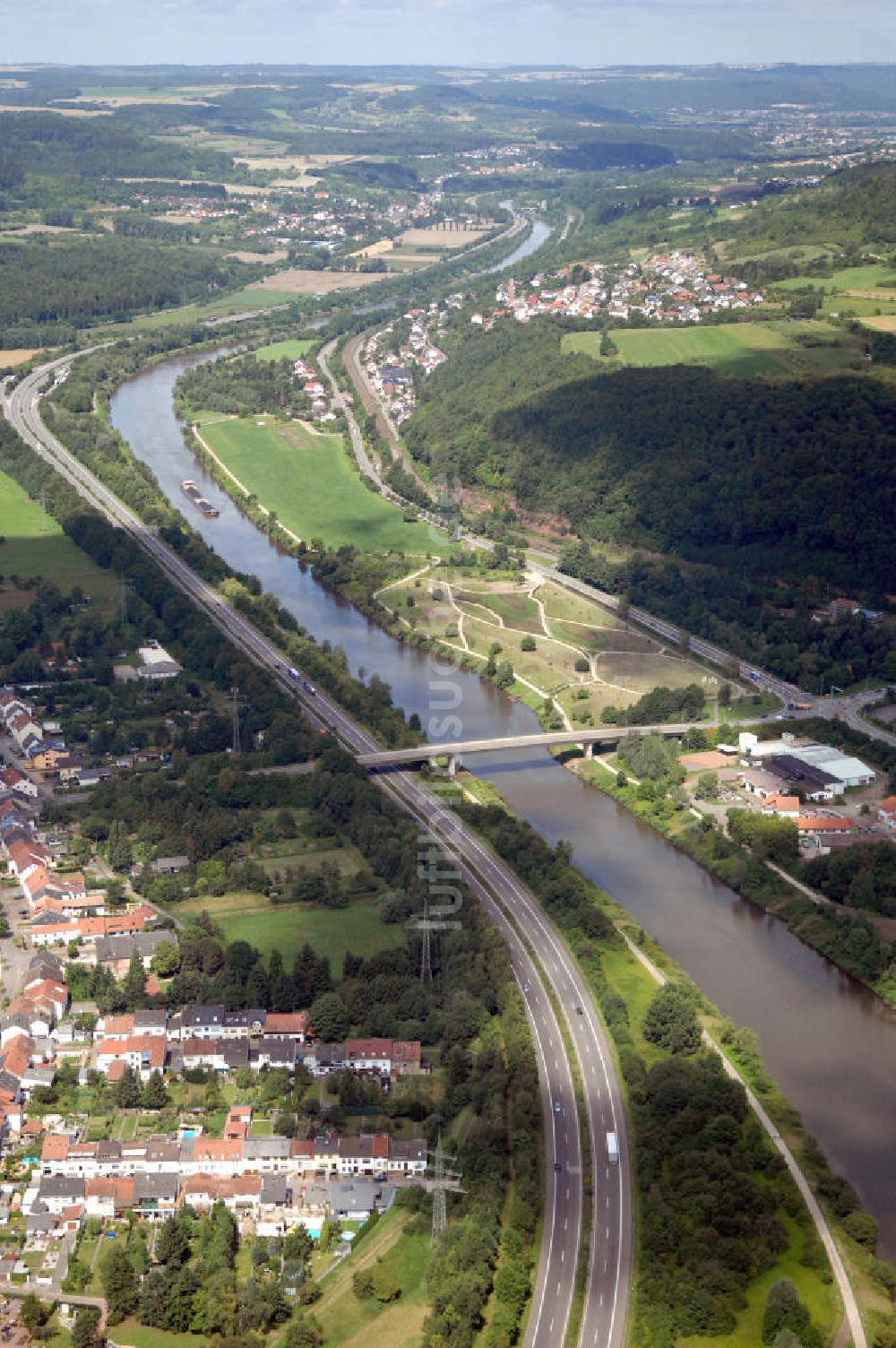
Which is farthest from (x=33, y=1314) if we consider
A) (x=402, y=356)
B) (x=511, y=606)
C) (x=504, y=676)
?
(x=402, y=356)

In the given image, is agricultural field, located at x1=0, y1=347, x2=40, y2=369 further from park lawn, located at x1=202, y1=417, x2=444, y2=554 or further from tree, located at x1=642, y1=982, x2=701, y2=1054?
tree, located at x1=642, y1=982, x2=701, y2=1054

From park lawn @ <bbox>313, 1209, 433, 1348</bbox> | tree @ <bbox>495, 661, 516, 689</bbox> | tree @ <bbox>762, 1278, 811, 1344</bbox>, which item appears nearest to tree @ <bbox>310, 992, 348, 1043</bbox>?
park lawn @ <bbox>313, 1209, 433, 1348</bbox>

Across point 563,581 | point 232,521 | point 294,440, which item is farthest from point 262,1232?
point 294,440

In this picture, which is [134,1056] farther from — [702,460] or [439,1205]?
[702,460]

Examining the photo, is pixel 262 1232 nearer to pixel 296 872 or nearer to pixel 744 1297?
pixel 744 1297

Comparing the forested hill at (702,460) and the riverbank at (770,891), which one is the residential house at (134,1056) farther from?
the forested hill at (702,460)

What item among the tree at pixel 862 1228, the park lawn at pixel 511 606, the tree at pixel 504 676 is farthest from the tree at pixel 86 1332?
the park lawn at pixel 511 606
